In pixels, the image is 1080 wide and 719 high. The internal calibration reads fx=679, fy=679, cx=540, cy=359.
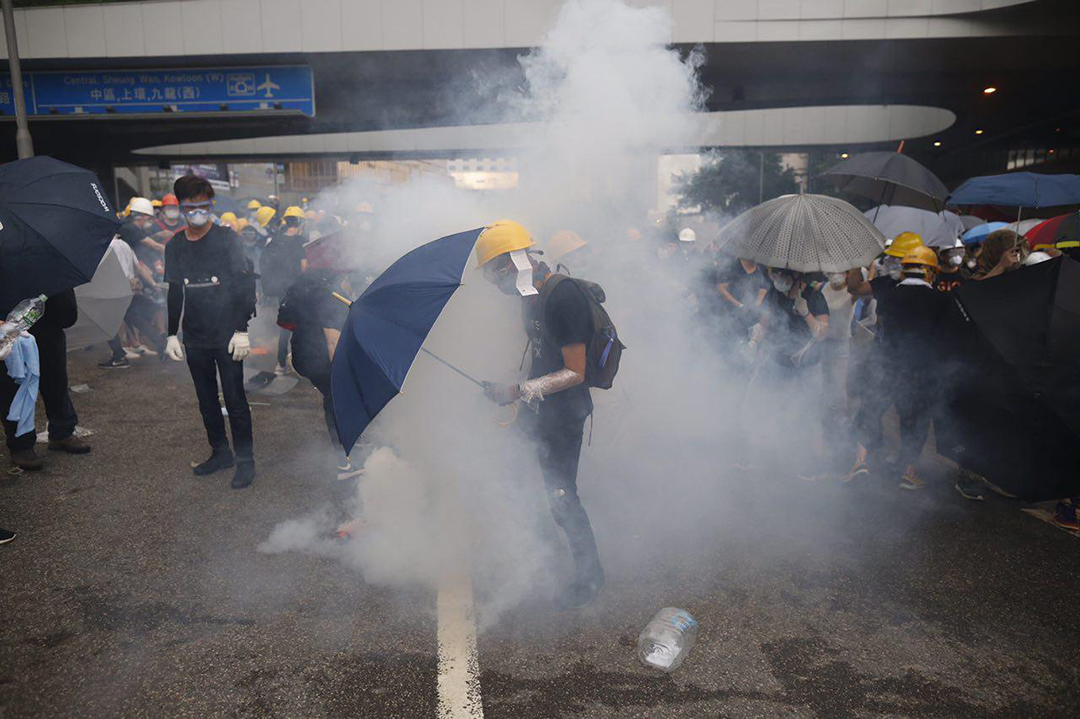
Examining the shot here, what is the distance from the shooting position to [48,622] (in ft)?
9.62

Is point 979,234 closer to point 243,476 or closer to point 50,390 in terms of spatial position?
point 243,476

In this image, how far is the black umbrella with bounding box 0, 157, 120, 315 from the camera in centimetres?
362

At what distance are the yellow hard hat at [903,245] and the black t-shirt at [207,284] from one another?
4.90 metres

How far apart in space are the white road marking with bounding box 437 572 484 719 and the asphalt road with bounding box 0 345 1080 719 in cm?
5

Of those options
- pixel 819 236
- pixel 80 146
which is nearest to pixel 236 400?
pixel 819 236

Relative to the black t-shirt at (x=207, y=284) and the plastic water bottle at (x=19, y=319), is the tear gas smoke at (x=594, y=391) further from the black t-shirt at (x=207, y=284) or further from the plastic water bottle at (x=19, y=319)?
the plastic water bottle at (x=19, y=319)

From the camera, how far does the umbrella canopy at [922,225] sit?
25.4 ft

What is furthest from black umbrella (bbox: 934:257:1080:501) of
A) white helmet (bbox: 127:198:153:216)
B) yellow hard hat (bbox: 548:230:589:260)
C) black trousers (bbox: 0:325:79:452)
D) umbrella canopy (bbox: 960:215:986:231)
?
white helmet (bbox: 127:198:153:216)

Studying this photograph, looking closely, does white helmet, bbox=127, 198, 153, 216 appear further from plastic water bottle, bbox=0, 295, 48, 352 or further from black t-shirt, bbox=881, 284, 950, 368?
black t-shirt, bbox=881, 284, 950, 368

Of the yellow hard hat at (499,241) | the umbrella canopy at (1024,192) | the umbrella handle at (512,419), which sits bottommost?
the umbrella handle at (512,419)

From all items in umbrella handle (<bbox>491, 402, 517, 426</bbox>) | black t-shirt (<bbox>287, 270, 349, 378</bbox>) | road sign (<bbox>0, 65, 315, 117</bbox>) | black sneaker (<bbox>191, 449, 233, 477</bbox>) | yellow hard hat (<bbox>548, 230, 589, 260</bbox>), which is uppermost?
road sign (<bbox>0, 65, 315, 117</bbox>)

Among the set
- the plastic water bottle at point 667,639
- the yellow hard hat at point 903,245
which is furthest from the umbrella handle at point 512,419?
the yellow hard hat at point 903,245

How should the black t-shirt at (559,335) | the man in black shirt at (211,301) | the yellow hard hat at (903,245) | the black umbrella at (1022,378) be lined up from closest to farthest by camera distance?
the black t-shirt at (559,335) → the black umbrella at (1022,378) → the man in black shirt at (211,301) → the yellow hard hat at (903,245)

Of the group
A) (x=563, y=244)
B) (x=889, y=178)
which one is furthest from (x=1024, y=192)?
(x=563, y=244)
